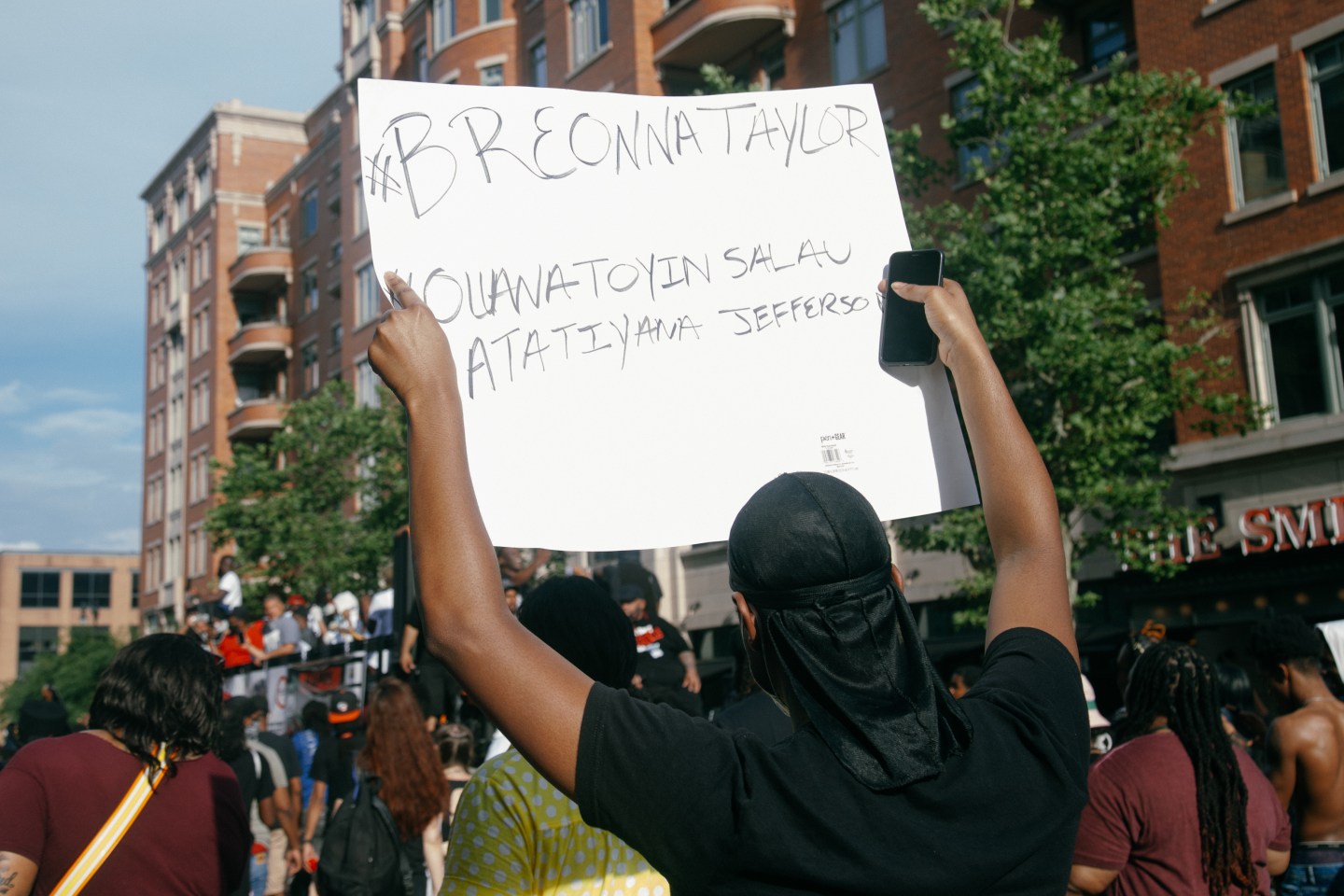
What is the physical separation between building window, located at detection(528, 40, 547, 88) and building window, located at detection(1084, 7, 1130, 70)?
15.6 metres

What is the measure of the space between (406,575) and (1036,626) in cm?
785

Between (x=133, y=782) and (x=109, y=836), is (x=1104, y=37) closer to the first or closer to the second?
(x=133, y=782)

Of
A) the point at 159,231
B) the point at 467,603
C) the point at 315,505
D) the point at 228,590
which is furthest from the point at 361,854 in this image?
the point at 159,231

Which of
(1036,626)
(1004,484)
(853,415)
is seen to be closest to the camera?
(1036,626)

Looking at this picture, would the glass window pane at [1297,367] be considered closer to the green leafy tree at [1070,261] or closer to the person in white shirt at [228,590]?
the green leafy tree at [1070,261]

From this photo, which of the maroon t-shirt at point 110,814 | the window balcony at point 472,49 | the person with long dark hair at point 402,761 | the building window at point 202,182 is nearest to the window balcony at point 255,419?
the building window at point 202,182

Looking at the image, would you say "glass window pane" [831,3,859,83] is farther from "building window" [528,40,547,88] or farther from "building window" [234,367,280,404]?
"building window" [234,367,280,404]

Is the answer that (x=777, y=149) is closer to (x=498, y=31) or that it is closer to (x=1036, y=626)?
(x=1036, y=626)

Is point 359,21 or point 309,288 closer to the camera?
point 359,21

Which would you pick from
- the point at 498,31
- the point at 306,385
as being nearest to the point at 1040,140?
the point at 498,31

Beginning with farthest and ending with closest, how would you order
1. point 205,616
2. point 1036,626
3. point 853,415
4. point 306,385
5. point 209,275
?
point 209,275, point 306,385, point 205,616, point 853,415, point 1036,626

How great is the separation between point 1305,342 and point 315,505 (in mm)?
23698

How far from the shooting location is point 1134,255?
1875 cm

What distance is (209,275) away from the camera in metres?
53.8
